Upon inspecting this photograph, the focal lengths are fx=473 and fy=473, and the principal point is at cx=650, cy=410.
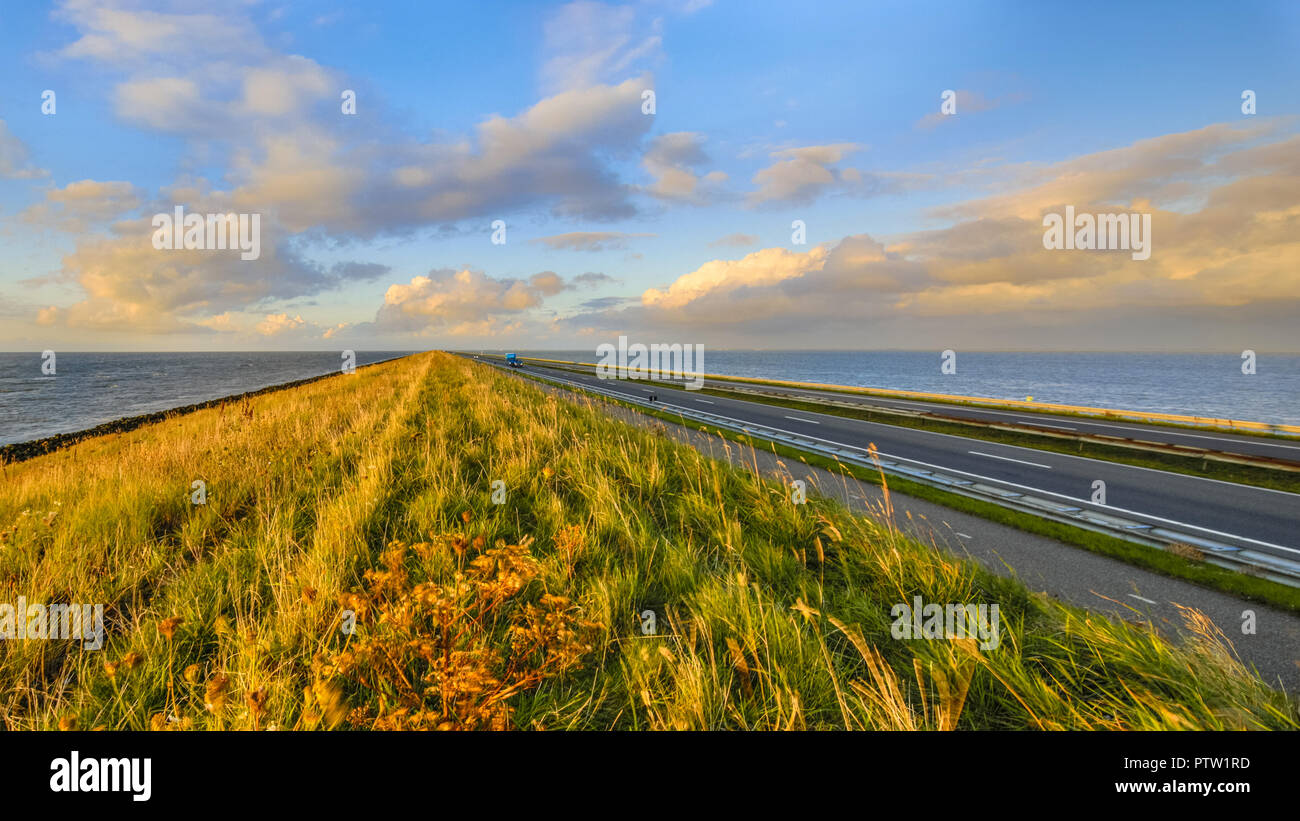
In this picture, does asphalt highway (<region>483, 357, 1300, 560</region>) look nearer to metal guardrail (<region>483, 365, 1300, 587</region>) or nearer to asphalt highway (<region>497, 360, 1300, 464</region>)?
metal guardrail (<region>483, 365, 1300, 587</region>)

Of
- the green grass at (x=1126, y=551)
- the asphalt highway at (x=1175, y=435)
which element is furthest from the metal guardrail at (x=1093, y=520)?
the asphalt highway at (x=1175, y=435)

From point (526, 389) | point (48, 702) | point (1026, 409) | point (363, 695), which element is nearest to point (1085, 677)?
point (363, 695)

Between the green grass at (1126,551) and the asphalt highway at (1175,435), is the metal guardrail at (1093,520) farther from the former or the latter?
the asphalt highway at (1175,435)

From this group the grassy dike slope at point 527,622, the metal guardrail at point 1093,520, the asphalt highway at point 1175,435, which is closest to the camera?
the grassy dike slope at point 527,622

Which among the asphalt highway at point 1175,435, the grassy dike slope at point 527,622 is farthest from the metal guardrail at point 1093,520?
the asphalt highway at point 1175,435

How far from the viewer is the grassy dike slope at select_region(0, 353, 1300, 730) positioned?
2.70 metres

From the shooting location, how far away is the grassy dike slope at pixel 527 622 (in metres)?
2.70

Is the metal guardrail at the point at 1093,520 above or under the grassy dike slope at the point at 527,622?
under

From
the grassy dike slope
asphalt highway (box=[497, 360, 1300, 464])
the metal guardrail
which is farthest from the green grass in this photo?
asphalt highway (box=[497, 360, 1300, 464])

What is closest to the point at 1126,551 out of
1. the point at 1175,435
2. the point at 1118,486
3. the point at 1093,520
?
the point at 1093,520

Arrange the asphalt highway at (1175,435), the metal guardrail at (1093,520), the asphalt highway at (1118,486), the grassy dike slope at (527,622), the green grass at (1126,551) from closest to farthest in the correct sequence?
the grassy dike slope at (527,622), the green grass at (1126,551), the metal guardrail at (1093,520), the asphalt highway at (1118,486), the asphalt highway at (1175,435)

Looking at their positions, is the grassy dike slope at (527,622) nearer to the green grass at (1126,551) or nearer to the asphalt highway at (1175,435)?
the green grass at (1126,551)

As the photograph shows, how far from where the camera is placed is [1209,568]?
6.57 meters

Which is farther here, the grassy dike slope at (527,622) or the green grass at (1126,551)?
the green grass at (1126,551)
